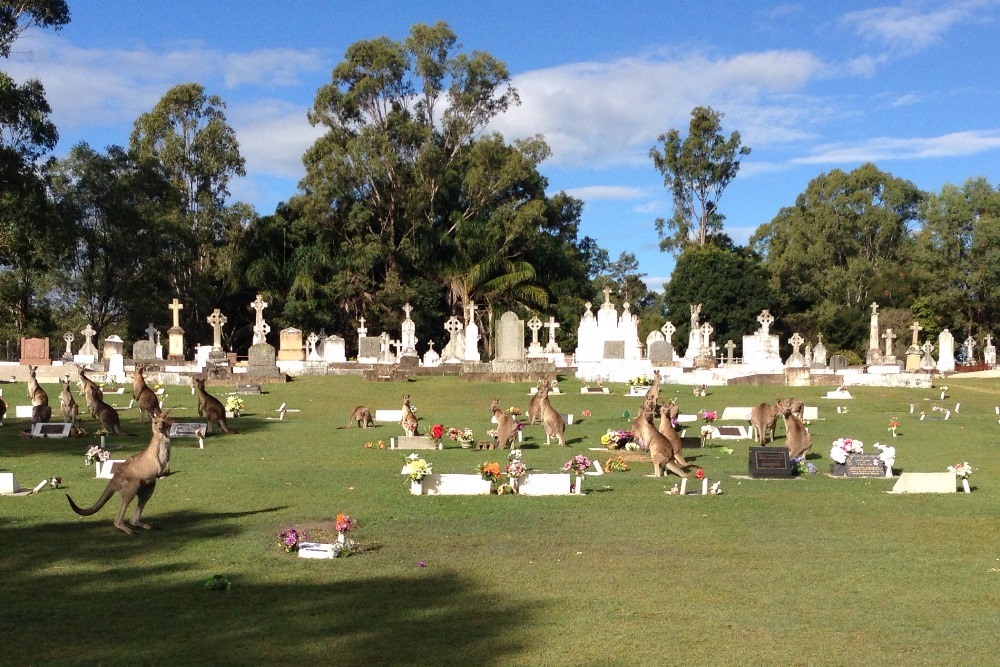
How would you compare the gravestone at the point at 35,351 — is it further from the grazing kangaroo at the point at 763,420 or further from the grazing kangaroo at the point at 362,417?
the grazing kangaroo at the point at 763,420

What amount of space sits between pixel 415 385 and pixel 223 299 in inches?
1316

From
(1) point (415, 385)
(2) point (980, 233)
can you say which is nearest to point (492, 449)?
(1) point (415, 385)

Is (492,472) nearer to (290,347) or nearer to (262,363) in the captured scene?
(262,363)

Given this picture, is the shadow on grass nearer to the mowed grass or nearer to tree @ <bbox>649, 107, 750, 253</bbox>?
the mowed grass

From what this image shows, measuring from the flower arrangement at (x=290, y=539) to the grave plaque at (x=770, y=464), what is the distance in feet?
29.0

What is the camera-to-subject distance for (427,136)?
65.8 metres

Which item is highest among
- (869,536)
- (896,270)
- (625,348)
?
(896,270)

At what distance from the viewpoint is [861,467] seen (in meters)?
17.2

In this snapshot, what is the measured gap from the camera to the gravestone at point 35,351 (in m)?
44.0

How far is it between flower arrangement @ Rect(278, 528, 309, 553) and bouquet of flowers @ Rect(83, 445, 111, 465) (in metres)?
6.71

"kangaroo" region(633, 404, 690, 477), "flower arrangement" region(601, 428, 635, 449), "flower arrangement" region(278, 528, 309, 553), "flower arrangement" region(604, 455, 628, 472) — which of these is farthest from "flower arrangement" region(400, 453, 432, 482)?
"flower arrangement" region(601, 428, 635, 449)

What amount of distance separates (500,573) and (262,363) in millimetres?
31822

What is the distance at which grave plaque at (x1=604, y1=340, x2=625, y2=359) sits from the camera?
4238 cm

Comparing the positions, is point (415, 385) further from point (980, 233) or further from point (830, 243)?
point (830, 243)
